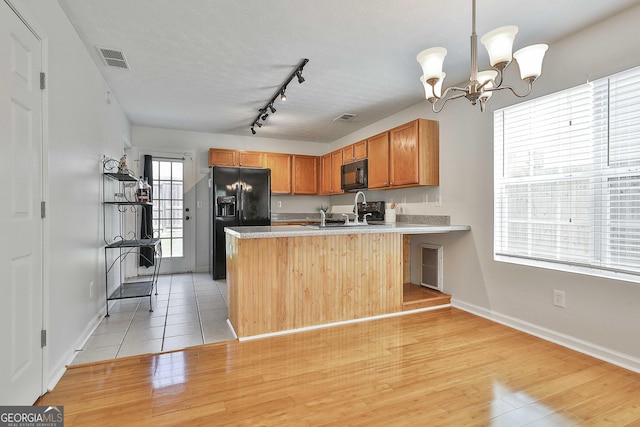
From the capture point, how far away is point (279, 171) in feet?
19.5

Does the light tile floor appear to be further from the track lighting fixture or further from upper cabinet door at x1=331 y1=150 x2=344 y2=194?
upper cabinet door at x1=331 y1=150 x2=344 y2=194

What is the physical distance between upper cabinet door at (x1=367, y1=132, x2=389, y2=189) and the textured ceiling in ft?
1.68

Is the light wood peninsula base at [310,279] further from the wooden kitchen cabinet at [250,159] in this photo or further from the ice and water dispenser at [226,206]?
the wooden kitchen cabinet at [250,159]

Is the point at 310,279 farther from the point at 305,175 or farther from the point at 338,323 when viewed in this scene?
the point at 305,175

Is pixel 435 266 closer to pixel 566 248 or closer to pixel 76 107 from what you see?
pixel 566 248

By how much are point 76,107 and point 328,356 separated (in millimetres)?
2788

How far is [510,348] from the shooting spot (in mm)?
→ 2533

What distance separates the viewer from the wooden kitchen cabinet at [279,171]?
5.88m

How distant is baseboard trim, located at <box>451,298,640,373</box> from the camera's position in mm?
2217

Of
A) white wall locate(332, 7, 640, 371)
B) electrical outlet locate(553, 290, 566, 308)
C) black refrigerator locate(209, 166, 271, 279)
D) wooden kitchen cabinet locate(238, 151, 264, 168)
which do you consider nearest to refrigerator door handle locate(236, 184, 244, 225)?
black refrigerator locate(209, 166, 271, 279)

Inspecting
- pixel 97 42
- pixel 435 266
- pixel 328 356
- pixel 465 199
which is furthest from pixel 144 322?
pixel 465 199

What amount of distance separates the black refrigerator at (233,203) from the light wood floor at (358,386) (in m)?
2.64

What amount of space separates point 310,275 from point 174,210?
143 inches

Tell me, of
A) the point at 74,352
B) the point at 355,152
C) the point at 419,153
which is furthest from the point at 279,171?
the point at 74,352
